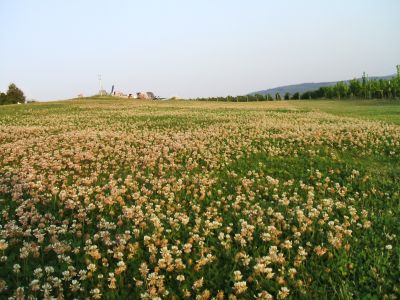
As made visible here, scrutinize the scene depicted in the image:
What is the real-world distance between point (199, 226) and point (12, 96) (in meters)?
114

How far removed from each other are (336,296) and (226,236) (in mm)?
1886

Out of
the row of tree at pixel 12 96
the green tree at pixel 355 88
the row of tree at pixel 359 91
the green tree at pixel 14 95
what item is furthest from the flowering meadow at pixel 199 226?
the green tree at pixel 14 95

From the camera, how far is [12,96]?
105312 mm

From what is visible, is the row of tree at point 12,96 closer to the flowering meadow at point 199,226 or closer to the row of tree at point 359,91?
the row of tree at point 359,91

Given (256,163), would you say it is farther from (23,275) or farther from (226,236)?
(23,275)

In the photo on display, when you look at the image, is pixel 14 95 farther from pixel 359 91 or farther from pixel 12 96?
pixel 359 91

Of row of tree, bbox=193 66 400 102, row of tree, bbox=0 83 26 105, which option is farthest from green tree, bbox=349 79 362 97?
row of tree, bbox=0 83 26 105

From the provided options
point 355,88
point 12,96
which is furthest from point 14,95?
point 355,88

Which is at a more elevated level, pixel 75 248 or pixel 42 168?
pixel 42 168

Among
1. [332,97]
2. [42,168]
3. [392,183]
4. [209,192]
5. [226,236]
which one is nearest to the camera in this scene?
[226,236]

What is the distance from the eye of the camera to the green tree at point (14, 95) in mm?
104500

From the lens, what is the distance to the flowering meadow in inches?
196

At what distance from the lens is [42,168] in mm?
10312

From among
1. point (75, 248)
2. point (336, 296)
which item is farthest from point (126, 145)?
point (336, 296)
